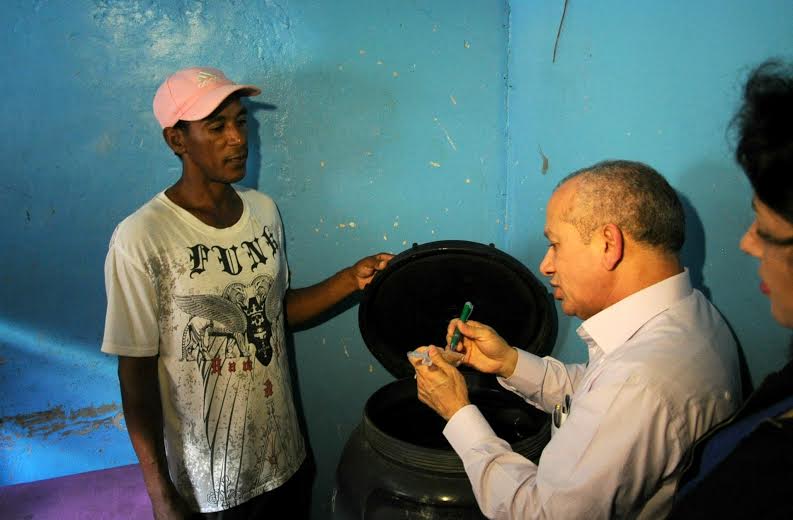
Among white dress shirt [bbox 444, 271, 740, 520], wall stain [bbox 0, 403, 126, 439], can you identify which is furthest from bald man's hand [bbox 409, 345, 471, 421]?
wall stain [bbox 0, 403, 126, 439]

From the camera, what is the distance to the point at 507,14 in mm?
1946

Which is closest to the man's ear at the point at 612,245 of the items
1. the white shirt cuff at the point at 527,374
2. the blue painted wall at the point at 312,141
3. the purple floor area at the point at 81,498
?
the blue painted wall at the point at 312,141

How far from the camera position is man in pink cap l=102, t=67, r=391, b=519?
4.46 feet

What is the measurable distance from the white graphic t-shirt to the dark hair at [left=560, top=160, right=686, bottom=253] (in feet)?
3.06

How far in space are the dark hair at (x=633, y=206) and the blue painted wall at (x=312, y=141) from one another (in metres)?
0.29

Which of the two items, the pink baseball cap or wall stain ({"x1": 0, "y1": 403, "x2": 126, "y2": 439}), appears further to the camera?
wall stain ({"x1": 0, "y1": 403, "x2": 126, "y2": 439})

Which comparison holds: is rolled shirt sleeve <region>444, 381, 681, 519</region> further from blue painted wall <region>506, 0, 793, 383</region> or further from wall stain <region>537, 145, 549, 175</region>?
wall stain <region>537, 145, 549, 175</region>

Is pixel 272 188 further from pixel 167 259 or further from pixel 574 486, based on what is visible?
pixel 574 486

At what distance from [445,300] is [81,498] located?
1349 mm

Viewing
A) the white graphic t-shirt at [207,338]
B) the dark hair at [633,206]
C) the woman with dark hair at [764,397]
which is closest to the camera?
the woman with dark hair at [764,397]

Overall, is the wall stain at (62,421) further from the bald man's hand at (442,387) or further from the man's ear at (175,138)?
the bald man's hand at (442,387)

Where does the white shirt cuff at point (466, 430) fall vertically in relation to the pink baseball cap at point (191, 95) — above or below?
below

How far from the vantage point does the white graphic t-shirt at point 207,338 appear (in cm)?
135

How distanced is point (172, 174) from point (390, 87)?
79 cm
